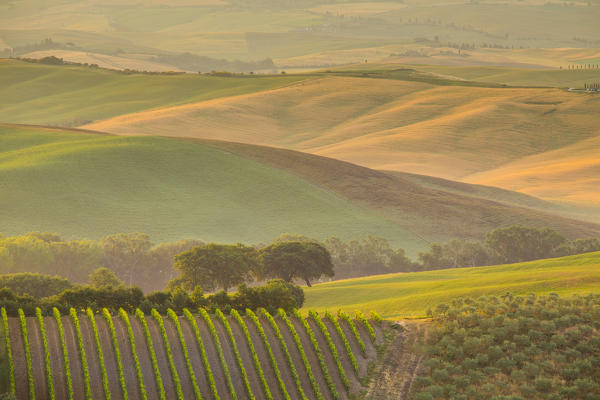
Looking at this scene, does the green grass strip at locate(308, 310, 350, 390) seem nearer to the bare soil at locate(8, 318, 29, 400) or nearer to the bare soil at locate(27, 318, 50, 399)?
the bare soil at locate(27, 318, 50, 399)

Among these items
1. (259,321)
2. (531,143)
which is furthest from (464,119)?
(259,321)

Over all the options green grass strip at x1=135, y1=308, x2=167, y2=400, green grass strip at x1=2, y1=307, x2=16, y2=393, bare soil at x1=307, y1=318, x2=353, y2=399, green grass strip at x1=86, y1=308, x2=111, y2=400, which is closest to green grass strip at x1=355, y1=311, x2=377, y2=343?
bare soil at x1=307, y1=318, x2=353, y2=399

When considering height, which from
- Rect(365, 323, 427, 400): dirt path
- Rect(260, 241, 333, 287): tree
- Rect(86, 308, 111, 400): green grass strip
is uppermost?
Rect(86, 308, 111, 400): green grass strip

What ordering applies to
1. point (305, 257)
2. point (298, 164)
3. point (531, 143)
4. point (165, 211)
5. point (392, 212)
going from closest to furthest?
point (305, 257) < point (165, 211) < point (392, 212) < point (298, 164) < point (531, 143)

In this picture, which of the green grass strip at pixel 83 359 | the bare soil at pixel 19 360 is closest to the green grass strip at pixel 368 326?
the green grass strip at pixel 83 359

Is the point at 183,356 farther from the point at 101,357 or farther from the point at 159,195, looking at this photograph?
the point at 159,195

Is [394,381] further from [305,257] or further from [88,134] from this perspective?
[88,134]
